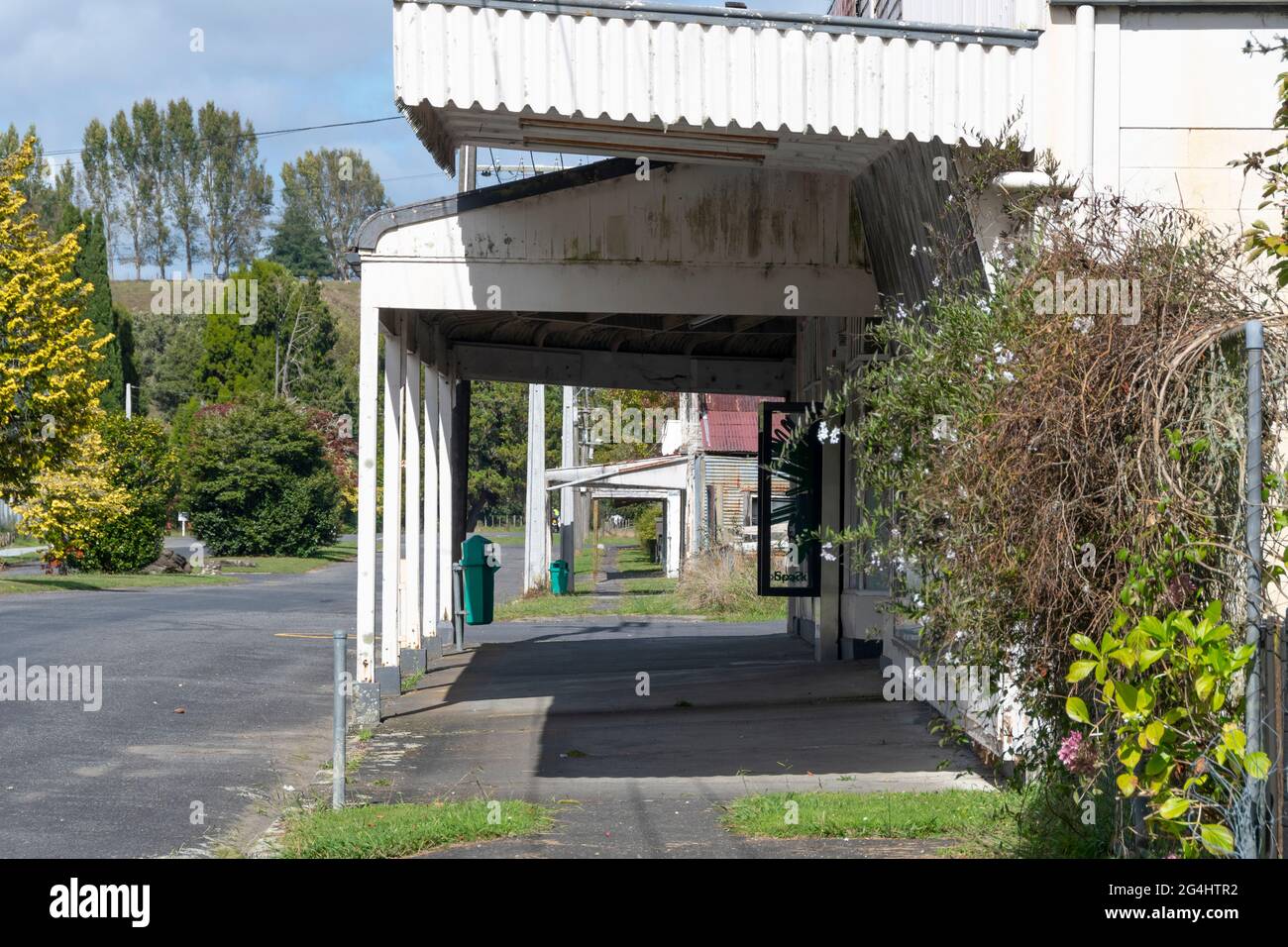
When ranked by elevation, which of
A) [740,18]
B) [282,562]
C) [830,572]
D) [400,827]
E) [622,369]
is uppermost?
[740,18]

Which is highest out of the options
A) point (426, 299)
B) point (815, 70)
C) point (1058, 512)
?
point (815, 70)

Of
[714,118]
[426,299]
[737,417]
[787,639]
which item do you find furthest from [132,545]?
[714,118]

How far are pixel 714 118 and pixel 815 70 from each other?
0.55 meters

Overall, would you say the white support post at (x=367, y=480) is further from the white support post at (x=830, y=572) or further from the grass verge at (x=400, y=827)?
the white support post at (x=830, y=572)

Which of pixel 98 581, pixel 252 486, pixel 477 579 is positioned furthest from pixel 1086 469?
pixel 252 486

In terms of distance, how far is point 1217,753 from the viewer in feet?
12.6

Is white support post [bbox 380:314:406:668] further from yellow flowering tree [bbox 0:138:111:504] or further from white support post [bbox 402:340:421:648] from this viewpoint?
yellow flowering tree [bbox 0:138:111:504]

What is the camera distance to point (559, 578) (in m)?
28.5

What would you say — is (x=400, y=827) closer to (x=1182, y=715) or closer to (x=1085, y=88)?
(x=1182, y=715)

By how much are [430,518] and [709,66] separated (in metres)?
8.04

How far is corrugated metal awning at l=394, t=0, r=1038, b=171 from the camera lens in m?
6.82

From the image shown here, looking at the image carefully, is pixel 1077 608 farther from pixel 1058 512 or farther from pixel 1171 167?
pixel 1171 167

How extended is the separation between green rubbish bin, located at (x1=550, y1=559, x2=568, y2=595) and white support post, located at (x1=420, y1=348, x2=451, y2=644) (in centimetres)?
1379

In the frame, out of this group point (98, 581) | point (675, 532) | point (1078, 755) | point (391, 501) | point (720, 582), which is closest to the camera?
point (1078, 755)
